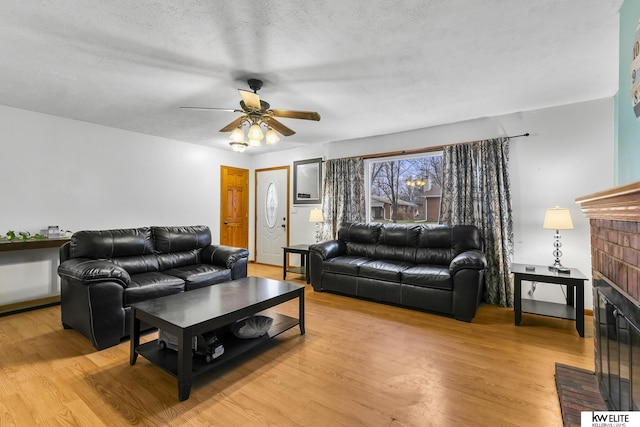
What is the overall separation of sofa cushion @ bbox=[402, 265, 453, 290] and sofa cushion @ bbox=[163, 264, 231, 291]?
2256 mm

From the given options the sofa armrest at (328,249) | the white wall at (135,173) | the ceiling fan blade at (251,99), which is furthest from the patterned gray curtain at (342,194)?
the ceiling fan blade at (251,99)

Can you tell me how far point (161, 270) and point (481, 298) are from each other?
4.12m

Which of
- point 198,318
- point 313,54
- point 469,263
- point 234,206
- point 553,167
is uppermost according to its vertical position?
point 313,54

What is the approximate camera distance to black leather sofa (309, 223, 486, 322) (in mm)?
3250

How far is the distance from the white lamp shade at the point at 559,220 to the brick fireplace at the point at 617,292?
1.44 meters

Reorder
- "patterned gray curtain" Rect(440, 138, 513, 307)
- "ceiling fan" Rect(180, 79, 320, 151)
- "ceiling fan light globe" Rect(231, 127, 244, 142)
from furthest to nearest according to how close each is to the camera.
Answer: "patterned gray curtain" Rect(440, 138, 513, 307) → "ceiling fan light globe" Rect(231, 127, 244, 142) → "ceiling fan" Rect(180, 79, 320, 151)

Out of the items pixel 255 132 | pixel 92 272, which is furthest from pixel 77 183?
pixel 255 132

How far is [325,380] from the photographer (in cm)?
211

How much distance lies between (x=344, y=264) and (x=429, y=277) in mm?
1149

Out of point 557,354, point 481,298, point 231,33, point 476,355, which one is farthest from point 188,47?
point 481,298

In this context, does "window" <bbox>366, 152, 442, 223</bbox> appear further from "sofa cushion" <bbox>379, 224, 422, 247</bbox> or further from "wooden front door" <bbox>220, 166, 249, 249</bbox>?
"wooden front door" <bbox>220, 166, 249, 249</bbox>

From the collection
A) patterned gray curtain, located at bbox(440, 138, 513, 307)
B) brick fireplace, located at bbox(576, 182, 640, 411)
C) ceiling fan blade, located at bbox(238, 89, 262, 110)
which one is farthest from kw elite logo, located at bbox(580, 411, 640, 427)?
ceiling fan blade, located at bbox(238, 89, 262, 110)

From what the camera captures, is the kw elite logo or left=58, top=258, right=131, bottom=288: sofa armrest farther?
left=58, top=258, right=131, bottom=288: sofa armrest

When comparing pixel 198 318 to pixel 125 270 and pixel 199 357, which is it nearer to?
pixel 199 357
